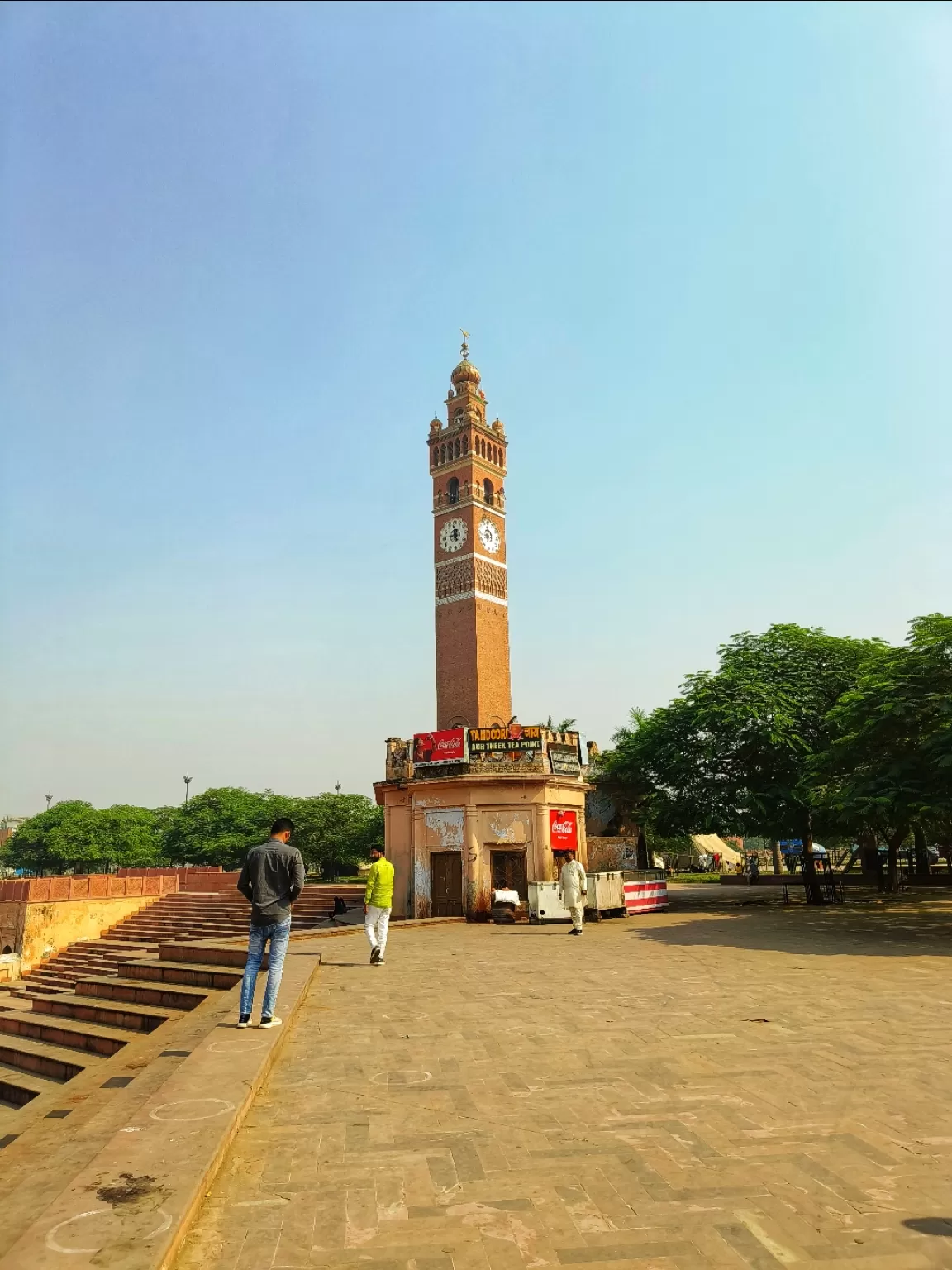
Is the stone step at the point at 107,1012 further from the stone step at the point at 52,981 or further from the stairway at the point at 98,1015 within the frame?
the stone step at the point at 52,981

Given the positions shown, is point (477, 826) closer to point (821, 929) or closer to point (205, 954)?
point (821, 929)

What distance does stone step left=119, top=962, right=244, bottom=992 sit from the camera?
10328 millimetres

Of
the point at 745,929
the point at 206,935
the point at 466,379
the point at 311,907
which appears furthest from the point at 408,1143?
the point at 466,379

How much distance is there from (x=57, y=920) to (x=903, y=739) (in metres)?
29.8

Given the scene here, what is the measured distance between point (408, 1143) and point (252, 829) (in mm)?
75425

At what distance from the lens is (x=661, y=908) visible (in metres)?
25.0

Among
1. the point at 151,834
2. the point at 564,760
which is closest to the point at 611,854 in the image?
the point at 564,760

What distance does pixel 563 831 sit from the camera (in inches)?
968

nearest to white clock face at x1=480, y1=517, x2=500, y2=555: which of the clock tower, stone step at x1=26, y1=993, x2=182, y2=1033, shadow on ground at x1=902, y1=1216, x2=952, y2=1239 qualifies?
the clock tower

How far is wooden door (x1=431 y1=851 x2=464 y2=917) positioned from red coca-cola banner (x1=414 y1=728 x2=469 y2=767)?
9.41 feet

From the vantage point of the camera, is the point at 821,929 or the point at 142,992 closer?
the point at 142,992

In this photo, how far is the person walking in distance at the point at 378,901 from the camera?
11.7 metres

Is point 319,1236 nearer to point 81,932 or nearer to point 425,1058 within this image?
point 425,1058

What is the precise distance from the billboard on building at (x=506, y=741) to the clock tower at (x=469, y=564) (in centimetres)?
2733
